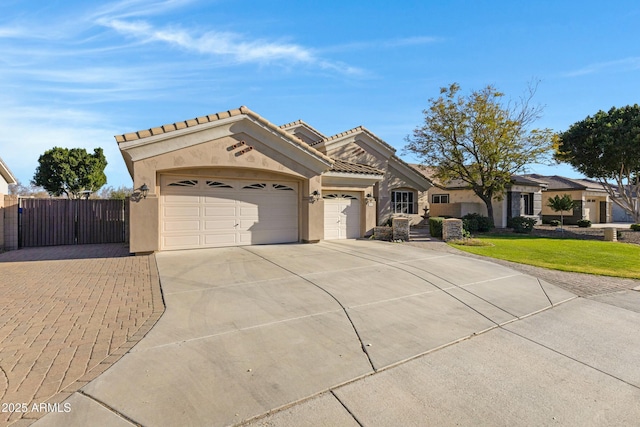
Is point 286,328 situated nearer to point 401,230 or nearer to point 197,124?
point 197,124

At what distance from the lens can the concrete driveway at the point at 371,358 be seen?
309cm

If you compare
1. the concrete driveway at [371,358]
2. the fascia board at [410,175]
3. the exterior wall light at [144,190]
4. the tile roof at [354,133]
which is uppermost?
the tile roof at [354,133]

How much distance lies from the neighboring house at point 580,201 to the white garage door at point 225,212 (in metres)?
27.6

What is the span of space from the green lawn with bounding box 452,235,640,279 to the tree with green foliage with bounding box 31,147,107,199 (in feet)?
96.8

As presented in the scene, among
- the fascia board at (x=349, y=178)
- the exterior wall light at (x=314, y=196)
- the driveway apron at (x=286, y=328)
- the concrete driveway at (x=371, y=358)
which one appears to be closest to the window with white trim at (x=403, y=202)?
the fascia board at (x=349, y=178)

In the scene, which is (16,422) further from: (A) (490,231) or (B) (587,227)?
(B) (587,227)

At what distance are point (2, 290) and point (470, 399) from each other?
892 centimetres

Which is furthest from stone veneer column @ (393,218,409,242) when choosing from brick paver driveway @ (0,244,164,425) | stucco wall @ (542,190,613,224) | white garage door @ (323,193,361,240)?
stucco wall @ (542,190,613,224)

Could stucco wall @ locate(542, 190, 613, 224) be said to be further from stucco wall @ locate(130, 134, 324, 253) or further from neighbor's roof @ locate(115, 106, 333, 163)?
neighbor's roof @ locate(115, 106, 333, 163)

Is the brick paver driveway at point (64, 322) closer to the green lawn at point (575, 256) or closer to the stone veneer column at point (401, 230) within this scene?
the stone veneer column at point (401, 230)

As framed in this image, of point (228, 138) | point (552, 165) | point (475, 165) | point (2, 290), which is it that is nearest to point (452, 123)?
point (475, 165)

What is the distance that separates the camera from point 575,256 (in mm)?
12359

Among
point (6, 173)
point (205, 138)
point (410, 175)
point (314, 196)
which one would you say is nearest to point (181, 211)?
point (205, 138)

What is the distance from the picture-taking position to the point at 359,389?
136 inches
